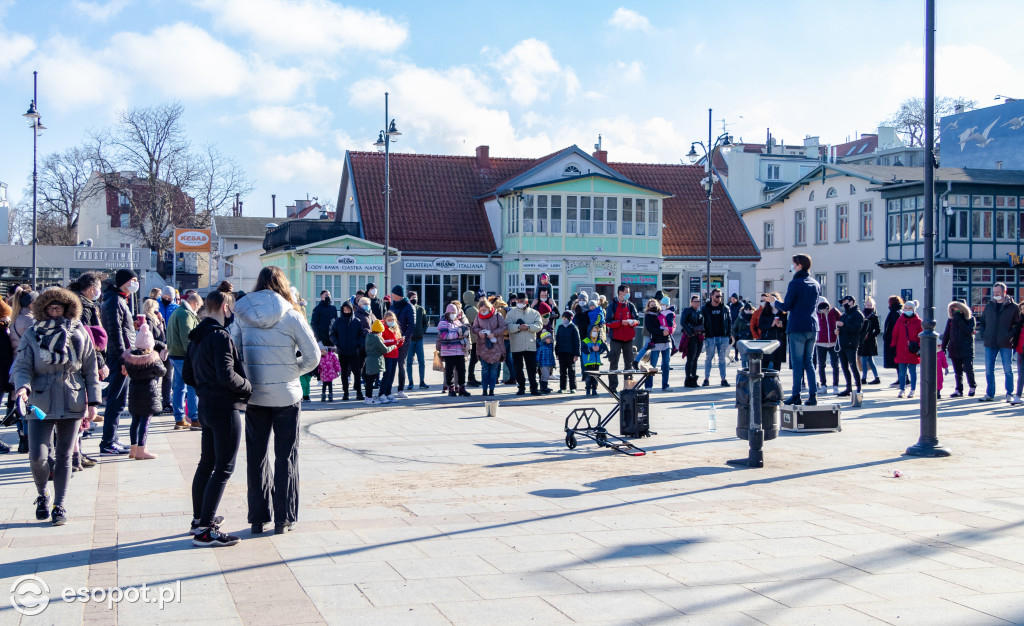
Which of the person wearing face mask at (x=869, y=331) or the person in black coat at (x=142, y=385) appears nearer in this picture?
the person in black coat at (x=142, y=385)

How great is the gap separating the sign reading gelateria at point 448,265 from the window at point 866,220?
17288 mm

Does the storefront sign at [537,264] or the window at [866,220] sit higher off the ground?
the window at [866,220]

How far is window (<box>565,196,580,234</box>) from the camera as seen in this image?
40.5m

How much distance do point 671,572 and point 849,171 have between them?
4180cm

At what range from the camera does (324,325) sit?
656 inches

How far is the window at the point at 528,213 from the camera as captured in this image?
3991 centimetres

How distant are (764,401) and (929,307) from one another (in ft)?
7.84

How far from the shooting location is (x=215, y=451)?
6.61 metres

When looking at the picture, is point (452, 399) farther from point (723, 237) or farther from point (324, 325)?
point (723, 237)

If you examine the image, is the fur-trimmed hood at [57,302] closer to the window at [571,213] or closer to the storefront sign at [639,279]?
the window at [571,213]

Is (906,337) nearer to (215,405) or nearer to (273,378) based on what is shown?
(273,378)

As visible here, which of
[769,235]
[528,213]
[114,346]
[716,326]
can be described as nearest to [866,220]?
[769,235]

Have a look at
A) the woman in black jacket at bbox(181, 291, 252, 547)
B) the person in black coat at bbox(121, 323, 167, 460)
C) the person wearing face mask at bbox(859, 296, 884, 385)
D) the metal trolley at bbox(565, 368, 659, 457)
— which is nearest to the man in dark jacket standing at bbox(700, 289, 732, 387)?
the person wearing face mask at bbox(859, 296, 884, 385)

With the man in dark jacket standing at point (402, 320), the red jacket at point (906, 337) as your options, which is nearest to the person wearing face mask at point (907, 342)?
→ the red jacket at point (906, 337)
